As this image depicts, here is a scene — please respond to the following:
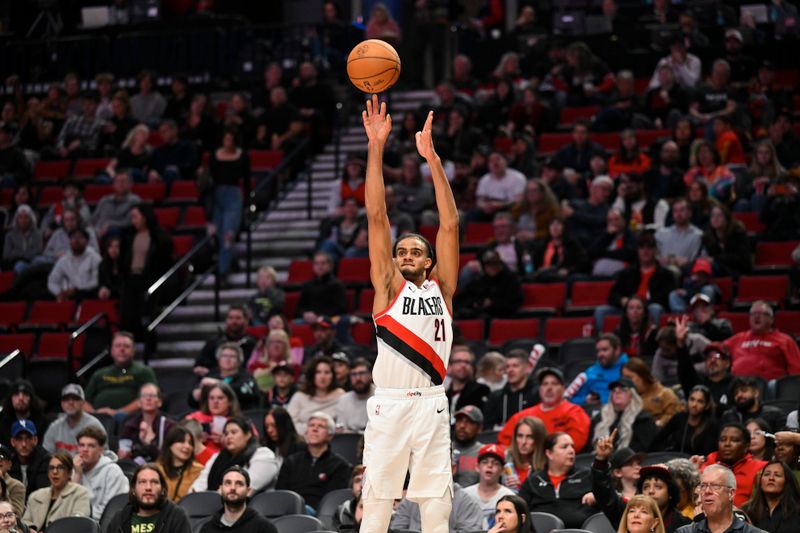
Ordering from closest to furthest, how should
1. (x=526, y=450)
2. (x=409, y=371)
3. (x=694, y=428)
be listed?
1. (x=409, y=371)
2. (x=526, y=450)
3. (x=694, y=428)

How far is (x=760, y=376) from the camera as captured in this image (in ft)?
38.9

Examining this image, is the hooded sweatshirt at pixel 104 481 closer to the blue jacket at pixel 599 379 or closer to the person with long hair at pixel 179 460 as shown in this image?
the person with long hair at pixel 179 460

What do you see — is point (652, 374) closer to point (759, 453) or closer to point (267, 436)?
point (759, 453)

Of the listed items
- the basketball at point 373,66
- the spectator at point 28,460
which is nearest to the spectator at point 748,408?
the basketball at point 373,66

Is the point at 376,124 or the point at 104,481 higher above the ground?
the point at 376,124

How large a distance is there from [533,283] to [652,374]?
304 centimetres

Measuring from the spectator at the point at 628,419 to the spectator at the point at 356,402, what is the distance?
212 cm

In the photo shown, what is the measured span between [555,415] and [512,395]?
0.90 m

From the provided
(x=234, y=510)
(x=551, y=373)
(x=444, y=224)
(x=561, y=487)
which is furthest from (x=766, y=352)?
(x=444, y=224)

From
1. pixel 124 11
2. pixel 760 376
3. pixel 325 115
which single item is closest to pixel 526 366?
pixel 760 376

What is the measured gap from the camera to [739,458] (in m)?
9.56

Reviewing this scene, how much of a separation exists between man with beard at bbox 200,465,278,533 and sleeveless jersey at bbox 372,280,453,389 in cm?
277

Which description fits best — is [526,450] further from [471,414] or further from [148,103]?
[148,103]

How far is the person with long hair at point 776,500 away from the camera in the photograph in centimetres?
880
